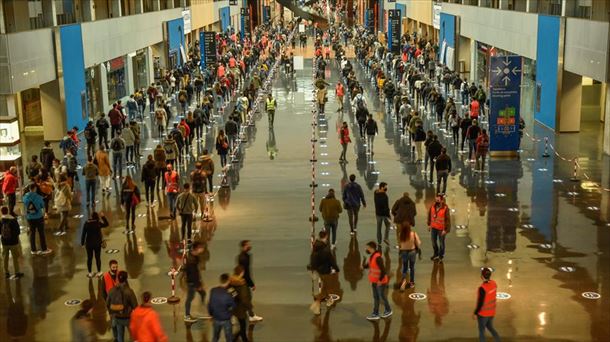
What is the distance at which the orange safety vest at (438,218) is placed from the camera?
45.5ft

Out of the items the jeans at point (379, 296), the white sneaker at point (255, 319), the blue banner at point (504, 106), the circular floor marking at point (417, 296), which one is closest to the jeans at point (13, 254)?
the white sneaker at point (255, 319)

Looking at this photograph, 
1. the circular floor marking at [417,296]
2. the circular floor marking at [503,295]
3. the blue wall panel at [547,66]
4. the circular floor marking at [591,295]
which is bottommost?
the circular floor marking at [591,295]

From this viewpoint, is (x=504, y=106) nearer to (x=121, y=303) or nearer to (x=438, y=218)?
(x=438, y=218)

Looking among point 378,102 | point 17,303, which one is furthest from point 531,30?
point 17,303

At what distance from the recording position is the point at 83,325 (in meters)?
11.9

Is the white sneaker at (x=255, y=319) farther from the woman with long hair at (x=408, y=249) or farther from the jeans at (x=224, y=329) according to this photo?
the woman with long hair at (x=408, y=249)

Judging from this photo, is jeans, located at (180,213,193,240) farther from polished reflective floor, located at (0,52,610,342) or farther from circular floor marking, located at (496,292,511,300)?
circular floor marking, located at (496,292,511,300)

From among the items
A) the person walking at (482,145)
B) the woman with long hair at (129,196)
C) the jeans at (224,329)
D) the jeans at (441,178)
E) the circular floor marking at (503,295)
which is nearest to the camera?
the jeans at (224,329)

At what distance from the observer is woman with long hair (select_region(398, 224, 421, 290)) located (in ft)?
41.9

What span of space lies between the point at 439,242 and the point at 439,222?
753 millimetres

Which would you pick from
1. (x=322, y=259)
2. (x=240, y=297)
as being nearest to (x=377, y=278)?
(x=322, y=259)

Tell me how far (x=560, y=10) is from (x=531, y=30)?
2.01m

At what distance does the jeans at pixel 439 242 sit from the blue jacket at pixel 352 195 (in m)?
1.86

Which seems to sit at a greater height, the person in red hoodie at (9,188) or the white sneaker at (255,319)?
the person in red hoodie at (9,188)
